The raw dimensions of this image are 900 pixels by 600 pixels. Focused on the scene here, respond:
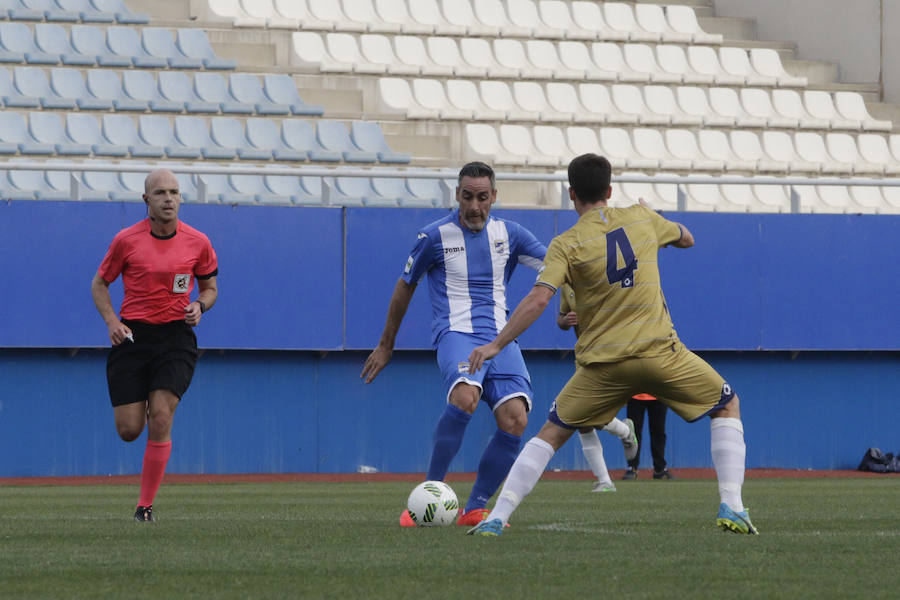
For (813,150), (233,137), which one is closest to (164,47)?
(233,137)

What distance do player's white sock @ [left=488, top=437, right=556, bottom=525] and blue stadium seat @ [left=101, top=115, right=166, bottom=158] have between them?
13.3 m

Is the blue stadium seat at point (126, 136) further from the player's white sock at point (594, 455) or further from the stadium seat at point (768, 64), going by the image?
the stadium seat at point (768, 64)

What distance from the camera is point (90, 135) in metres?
19.6

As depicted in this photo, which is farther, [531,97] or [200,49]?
[531,97]

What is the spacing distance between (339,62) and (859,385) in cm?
984

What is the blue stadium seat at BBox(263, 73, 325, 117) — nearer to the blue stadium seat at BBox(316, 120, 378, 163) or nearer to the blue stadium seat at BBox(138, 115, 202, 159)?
the blue stadium seat at BBox(316, 120, 378, 163)

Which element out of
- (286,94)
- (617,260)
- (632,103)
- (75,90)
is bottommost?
(617,260)

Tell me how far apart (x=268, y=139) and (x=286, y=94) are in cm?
148

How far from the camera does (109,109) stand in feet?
66.1

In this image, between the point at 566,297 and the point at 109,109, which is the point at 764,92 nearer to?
the point at 109,109

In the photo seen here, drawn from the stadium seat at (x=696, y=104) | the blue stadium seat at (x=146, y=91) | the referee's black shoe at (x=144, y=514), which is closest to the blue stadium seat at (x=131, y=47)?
the blue stadium seat at (x=146, y=91)

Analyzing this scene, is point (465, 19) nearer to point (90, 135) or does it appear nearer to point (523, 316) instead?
point (90, 135)

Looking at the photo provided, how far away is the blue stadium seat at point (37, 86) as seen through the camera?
65.3 ft

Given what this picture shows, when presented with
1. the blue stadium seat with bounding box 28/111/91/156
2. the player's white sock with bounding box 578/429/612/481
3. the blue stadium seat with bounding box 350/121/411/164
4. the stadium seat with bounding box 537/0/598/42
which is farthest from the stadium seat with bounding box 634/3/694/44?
the player's white sock with bounding box 578/429/612/481
